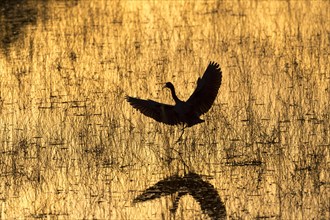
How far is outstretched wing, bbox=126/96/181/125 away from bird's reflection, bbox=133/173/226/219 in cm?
92

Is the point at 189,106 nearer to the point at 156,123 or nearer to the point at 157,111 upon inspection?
the point at 157,111

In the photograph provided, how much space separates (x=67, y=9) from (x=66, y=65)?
4868 millimetres

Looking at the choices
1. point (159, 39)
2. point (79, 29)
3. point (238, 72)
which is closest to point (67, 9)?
point (79, 29)

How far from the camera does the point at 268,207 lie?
9.87 meters

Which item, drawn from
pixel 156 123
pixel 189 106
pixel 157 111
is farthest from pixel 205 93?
pixel 156 123

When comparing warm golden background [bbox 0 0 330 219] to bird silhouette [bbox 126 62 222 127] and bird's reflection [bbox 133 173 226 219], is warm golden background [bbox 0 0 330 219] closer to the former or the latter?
bird's reflection [bbox 133 173 226 219]

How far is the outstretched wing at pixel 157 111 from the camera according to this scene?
38.6ft

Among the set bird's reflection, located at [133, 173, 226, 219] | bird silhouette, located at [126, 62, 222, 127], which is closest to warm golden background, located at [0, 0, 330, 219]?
bird's reflection, located at [133, 173, 226, 219]

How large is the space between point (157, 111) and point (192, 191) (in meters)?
1.52

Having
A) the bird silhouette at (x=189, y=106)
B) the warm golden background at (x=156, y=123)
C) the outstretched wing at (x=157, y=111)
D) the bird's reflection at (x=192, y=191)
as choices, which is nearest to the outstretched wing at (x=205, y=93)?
the bird silhouette at (x=189, y=106)

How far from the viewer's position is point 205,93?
11945mm

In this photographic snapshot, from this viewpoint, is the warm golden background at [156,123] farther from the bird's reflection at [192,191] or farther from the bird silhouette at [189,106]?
the bird silhouette at [189,106]

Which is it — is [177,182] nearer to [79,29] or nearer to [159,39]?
[159,39]

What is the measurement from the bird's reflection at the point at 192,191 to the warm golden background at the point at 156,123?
8 centimetres
